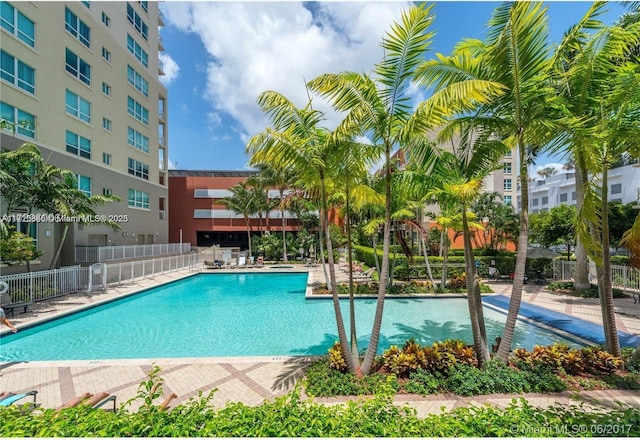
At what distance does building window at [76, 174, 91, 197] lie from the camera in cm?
1897

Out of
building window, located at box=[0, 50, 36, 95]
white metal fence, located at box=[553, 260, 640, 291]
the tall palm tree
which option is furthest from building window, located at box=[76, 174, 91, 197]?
white metal fence, located at box=[553, 260, 640, 291]

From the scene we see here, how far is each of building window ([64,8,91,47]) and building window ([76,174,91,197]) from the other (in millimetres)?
9347

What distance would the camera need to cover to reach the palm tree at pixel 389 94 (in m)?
4.81

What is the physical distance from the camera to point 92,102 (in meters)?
20.1

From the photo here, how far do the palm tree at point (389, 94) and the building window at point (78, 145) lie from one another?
827 inches

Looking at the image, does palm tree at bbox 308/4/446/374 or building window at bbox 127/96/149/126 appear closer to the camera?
palm tree at bbox 308/4/446/374

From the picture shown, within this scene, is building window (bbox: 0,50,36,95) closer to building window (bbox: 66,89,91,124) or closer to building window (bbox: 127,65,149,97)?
building window (bbox: 66,89,91,124)

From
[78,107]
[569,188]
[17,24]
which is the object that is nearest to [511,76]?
[17,24]

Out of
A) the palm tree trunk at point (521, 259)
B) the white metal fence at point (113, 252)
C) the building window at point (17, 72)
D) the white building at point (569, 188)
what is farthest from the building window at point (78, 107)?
the white building at point (569, 188)

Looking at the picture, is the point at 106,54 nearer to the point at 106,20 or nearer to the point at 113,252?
the point at 106,20

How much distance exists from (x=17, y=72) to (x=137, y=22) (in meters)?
15.5

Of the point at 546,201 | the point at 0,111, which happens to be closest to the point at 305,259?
the point at 0,111

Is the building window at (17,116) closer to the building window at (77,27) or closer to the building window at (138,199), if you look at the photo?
the building window at (77,27)

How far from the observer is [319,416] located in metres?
3.12
